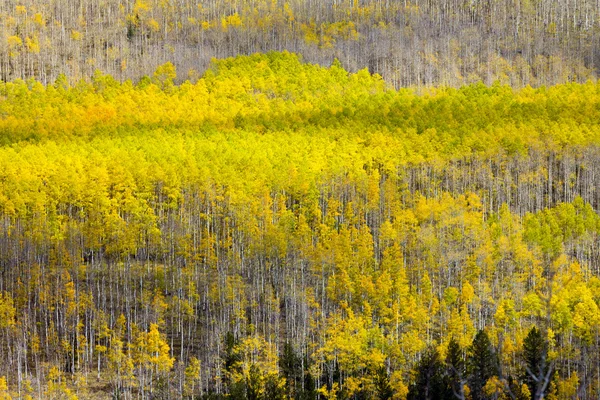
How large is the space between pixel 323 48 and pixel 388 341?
392ft

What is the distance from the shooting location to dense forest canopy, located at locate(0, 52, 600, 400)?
81812 millimetres

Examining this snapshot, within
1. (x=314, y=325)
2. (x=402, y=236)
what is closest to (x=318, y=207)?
(x=402, y=236)

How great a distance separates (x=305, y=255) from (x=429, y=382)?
34225 mm

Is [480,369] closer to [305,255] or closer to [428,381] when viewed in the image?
[428,381]

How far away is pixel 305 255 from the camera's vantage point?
4156 inches

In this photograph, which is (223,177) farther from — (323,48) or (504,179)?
(323,48)

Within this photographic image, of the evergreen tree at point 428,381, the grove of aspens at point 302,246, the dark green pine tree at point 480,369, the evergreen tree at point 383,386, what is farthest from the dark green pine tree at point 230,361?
the dark green pine tree at point 480,369

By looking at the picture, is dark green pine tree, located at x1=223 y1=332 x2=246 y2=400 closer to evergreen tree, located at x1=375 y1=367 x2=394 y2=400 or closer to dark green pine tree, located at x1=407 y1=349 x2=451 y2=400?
evergreen tree, located at x1=375 y1=367 x2=394 y2=400

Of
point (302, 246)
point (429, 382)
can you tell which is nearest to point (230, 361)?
point (429, 382)

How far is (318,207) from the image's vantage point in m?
119

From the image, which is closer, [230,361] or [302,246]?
[230,361]

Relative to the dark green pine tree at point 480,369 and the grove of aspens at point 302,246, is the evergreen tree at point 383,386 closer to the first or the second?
the grove of aspens at point 302,246

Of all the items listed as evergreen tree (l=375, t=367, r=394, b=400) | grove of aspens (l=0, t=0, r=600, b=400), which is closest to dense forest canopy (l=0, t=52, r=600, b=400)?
evergreen tree (l=375, t=367, r=394, b=400)

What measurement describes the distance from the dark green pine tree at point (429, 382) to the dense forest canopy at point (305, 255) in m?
0.21
